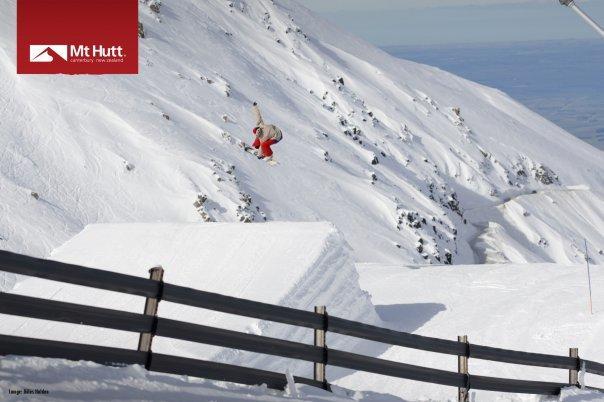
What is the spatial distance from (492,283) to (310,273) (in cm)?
856

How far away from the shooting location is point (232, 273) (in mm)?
20625

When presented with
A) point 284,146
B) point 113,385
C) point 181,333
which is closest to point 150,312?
point 181,333

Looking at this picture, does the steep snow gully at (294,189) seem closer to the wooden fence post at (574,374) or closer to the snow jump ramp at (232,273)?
the snow jump ramp at (232,273)

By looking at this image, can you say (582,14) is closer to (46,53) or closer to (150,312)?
(150,312)

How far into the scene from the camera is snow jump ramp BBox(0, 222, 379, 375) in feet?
61.3

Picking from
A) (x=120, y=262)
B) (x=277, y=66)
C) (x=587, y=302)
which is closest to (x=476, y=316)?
(x=587, y=302)

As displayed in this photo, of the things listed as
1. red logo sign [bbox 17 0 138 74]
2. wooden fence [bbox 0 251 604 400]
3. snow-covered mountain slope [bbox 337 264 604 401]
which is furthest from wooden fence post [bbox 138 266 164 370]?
red logo sign [bbox 17 0 138 74]

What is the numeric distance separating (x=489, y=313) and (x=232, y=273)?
6948 mm

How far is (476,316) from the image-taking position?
2373 centimetres

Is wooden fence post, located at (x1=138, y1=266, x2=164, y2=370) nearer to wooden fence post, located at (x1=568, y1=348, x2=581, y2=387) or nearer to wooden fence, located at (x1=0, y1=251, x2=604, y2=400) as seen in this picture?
wooden fence, located at (x1=0, y1=251, x2=604, y2=400)

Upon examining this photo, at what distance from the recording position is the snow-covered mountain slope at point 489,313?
792 inches

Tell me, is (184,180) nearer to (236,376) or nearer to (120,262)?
(120,262)

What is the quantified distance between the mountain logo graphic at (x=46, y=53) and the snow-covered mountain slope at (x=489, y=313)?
36.5 meters

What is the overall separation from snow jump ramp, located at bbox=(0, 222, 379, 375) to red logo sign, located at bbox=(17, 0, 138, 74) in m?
38.1
